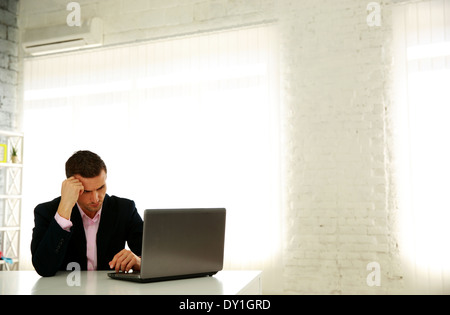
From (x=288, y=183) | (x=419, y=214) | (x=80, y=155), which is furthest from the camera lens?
(x=288, y=183)

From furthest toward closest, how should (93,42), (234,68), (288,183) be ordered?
1. (93,42)
2. (234,68)
3. (288,183)

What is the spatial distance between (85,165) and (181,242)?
2.48 ft

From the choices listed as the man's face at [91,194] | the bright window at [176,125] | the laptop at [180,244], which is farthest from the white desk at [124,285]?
the bright window at [176,125]

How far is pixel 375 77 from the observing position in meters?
3.81

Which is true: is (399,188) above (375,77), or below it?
below

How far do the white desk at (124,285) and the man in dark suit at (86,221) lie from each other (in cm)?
15

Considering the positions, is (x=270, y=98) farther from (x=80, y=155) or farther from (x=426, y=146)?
(x=80, y=155)

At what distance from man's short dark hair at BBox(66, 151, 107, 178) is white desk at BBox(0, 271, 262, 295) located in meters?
0.48

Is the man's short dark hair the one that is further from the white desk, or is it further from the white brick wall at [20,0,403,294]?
the white brick wall at [20,0,403,294]

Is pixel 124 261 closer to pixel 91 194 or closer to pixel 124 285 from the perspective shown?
pixel 124 285

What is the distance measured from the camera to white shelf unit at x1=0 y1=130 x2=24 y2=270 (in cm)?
472

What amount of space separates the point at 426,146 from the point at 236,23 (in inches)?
77.1

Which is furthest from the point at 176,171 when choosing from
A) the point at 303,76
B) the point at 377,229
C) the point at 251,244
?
the point at 377,229

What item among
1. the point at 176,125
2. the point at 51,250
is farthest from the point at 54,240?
the point at 176,125
